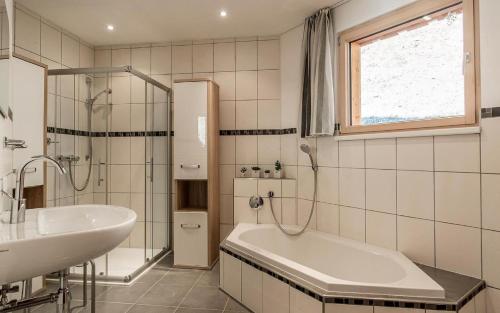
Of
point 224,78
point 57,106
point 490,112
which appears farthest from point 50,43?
point 490,112

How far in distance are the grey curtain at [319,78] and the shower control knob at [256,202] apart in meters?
0.72

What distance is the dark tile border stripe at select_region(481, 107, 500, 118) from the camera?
1446 millimetres

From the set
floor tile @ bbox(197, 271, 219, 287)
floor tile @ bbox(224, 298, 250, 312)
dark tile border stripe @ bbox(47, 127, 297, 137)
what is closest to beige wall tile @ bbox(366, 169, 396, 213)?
dark tile border stripe @ bbox(47, 127, 297, 137)

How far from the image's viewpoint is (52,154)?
226 cm

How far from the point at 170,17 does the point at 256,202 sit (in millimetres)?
1836

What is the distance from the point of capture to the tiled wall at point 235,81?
2873mm

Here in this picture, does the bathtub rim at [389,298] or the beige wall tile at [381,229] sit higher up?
the beige wall tile at [381,229]

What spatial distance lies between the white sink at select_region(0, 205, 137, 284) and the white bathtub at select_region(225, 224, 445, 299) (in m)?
0.95

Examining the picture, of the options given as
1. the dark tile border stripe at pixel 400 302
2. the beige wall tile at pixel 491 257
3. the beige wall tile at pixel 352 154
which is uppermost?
the beige wall tile at pixel 352 154

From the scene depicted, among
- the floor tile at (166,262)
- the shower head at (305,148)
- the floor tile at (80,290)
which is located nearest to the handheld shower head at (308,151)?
the shower head at (305,148)

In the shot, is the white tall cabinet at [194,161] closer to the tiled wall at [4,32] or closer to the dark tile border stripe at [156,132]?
the dark tile border stripe at [156,132]

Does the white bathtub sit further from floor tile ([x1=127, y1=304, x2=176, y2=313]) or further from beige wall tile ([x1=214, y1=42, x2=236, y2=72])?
beige wall tile ([x1=214, y1=42, x2=236, y2=72])

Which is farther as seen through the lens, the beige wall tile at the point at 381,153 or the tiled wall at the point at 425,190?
the beige wall tile at the point at 381,153

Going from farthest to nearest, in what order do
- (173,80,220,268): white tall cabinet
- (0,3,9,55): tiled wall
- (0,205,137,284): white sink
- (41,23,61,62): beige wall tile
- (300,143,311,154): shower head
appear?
(173,80,220,268): white tall cabinet < (41,23,61,62): beige wall tile < (300,143,311,154): shower head < (0,3,9,55): tiled wall < (0,205,137,284): white sink
